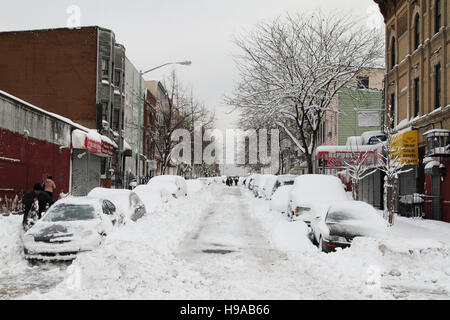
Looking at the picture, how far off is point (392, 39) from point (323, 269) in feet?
72.3

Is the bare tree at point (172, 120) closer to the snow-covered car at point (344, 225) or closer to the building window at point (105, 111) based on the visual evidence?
the building window at point (105, 111)

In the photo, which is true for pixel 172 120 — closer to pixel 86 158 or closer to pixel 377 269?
pixel 86 158

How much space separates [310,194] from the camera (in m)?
18.9

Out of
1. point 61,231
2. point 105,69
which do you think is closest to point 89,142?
point 105,69

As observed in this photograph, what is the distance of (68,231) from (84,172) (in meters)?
18.0

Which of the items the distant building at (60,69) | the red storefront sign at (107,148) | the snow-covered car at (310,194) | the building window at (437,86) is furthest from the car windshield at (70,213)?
the distant building at (60,69)

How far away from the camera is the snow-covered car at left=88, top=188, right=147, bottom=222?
16328mm

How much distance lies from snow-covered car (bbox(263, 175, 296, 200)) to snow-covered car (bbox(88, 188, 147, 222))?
14.0 m

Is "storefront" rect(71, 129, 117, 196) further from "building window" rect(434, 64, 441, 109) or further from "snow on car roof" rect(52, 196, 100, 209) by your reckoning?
"building window" rect(434, 64, 441, 109)

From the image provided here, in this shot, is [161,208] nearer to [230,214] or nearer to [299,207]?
[230,214]

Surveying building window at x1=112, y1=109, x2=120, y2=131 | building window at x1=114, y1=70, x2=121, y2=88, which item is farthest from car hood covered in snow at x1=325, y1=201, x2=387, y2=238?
building window at x1=114, y1=70, x2=121, y2=88

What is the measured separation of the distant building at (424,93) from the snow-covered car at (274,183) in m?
7.14
